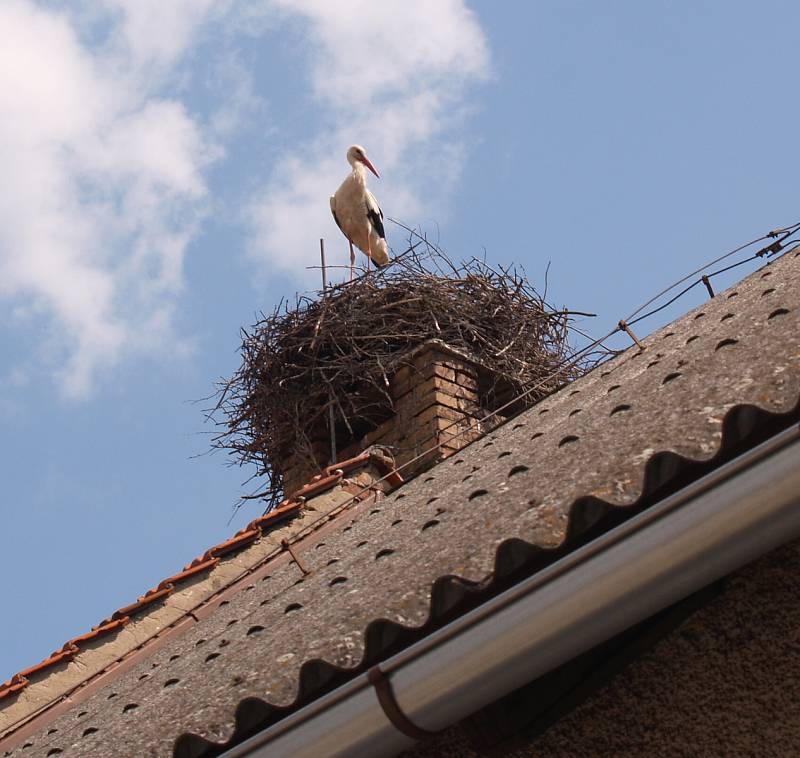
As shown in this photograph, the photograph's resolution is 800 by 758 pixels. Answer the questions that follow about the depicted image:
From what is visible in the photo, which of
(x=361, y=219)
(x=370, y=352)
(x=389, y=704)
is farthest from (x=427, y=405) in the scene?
(x=389, y=704)

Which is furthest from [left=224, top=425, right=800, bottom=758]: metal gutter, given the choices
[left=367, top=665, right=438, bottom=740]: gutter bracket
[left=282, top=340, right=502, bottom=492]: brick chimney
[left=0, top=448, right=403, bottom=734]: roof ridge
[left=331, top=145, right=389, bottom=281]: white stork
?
[left=331, top=145, right=389, bottom=281]: white stork

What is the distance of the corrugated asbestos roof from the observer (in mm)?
2783

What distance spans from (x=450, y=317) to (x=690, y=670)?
6947 mm

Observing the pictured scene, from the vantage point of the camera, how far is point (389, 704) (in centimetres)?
269

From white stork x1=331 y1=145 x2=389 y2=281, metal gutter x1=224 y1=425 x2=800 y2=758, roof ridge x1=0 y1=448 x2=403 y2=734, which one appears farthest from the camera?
→ white stork x1=331 y1=145 x2=389 y2=281

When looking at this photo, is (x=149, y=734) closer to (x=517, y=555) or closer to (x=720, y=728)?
(x=517, y=555)

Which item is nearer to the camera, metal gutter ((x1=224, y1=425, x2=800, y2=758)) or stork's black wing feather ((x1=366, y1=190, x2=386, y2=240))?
metal gutter ((x1=224, y1=425, x2=800, y2=758))

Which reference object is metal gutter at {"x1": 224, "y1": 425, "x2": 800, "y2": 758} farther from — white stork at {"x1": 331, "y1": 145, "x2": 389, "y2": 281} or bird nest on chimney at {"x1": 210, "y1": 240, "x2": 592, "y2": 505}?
white stork at {"x1": 331, "y1": 145, "x2": 389, "y2": 281}

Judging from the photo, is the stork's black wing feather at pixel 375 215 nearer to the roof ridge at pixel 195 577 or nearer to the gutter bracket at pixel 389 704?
the roof ridge at pixel 195 577

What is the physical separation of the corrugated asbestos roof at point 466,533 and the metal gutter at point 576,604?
140 millimetres

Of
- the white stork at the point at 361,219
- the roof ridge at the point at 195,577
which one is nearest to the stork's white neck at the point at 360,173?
the white stork at the point at 361,219

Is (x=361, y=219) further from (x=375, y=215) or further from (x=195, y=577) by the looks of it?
(x=195, y=577)

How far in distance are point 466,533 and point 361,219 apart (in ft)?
33.6

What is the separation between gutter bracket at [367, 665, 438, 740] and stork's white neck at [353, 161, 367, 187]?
441 inches
